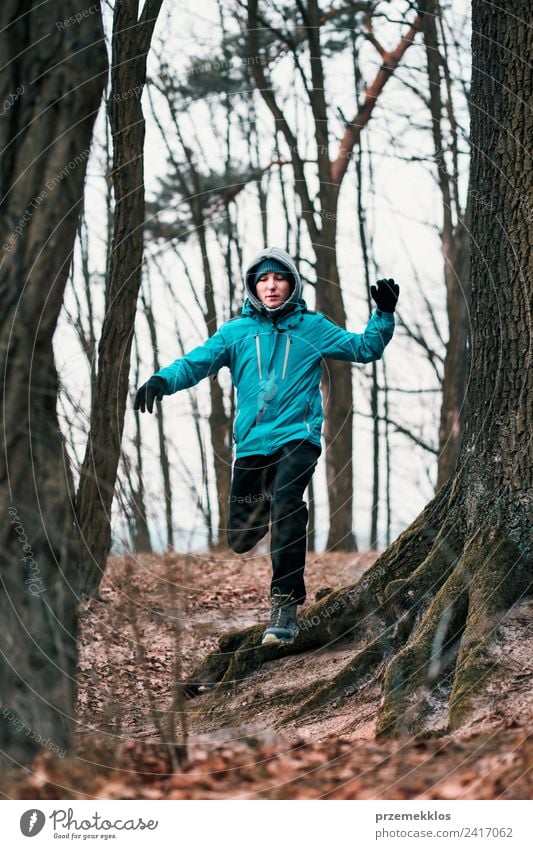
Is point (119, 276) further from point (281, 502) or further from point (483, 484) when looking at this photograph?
point (483, 484)

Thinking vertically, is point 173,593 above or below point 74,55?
below

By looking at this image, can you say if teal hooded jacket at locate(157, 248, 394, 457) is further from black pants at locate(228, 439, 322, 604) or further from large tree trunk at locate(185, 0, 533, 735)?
large tree trunk at locate(185, 0, 533, 735)

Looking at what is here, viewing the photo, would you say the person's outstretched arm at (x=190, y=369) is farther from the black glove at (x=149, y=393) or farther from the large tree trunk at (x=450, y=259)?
the large tree trunk at (x=450, y=259)

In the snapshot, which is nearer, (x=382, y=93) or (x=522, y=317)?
(x=522, y=317)

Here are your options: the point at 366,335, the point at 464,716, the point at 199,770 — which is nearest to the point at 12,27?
the point at 366,335

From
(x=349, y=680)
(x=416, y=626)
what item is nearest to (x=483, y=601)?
(x=416, y=626)

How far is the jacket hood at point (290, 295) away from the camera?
20.0ft

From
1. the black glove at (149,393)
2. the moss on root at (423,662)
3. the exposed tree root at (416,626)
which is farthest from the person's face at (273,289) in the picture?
the moss on root at (423,662)

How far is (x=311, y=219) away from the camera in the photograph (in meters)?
13.9

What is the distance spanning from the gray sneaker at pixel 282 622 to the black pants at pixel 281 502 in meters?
0.07

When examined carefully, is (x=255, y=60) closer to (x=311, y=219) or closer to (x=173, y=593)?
(x=311, y=219)

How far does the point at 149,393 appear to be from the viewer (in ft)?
18.7
